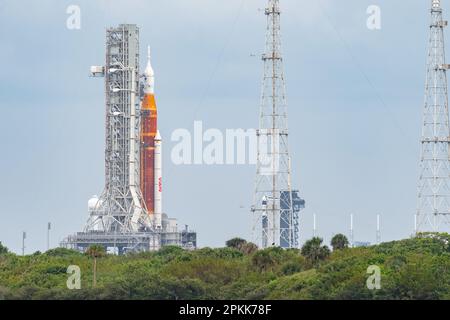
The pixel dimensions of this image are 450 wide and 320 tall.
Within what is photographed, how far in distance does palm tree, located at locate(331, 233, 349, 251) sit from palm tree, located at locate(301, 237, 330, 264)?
37.2 ft

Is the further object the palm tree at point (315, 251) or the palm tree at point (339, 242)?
the palm tree at point (339, 242)

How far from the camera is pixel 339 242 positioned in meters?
177

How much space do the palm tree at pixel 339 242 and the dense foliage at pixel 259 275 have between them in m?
3.94

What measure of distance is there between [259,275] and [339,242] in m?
21.1

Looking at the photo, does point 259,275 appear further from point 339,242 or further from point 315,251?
point 339,242

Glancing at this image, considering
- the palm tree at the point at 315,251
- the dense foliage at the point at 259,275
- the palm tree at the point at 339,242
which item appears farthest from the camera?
the palm tree at the point at 339,242

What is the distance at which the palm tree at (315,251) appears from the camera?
159812 mm

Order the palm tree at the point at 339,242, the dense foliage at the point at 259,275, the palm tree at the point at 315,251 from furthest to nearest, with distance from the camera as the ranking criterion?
the palm tree at the point at 339,242
the palm tree at the point at 315,251
the dense foliage at the point at 259,275

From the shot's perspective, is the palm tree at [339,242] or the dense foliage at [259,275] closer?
the dense foliage at [259,275]

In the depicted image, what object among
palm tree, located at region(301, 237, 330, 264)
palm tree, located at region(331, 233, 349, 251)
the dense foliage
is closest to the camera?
the dense foliage

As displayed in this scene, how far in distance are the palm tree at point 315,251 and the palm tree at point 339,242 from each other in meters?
11.3

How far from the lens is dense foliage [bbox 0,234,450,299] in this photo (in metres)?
140
